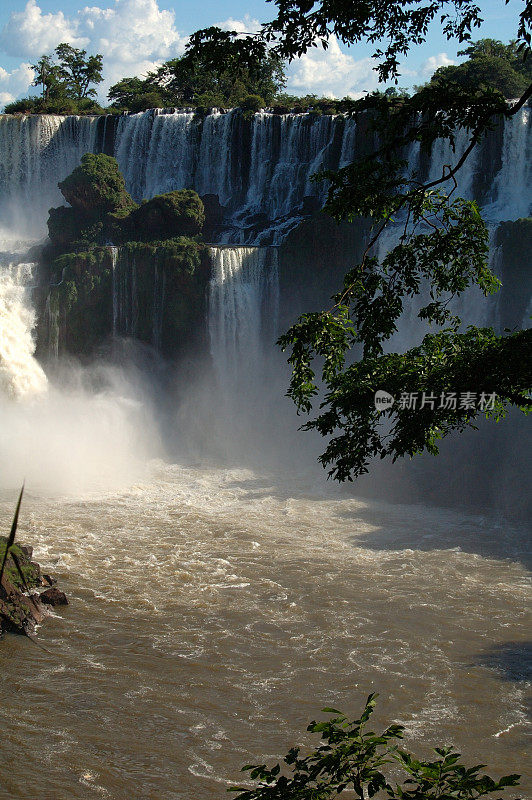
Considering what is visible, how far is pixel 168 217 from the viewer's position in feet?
80.1

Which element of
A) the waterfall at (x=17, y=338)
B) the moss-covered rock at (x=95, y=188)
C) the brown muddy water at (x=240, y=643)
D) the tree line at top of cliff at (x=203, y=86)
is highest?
the tree line at top of cliff at (x=203, y=86)

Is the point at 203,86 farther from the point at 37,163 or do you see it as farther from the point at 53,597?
the point at 53,597

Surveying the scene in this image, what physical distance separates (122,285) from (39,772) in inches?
659

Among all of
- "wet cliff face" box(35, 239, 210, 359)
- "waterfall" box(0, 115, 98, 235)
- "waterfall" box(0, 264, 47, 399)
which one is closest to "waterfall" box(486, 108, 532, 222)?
"wet cliff face" box(35, 239, 210, 359)

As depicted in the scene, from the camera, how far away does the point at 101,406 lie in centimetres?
2177

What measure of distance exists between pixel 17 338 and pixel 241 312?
6376 mm

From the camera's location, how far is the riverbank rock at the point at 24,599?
10.1m

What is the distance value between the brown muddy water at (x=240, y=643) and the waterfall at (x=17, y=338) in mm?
5767

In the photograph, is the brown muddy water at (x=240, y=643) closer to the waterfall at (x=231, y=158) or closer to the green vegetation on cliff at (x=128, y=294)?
the green vegetation on cliff at (x=128, y=294)

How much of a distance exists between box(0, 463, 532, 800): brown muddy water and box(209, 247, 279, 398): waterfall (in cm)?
749

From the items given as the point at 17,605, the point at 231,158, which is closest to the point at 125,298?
the point at 231,158

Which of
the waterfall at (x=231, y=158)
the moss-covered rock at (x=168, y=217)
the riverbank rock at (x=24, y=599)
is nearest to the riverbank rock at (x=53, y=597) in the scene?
the riverbank rock at (x=24, y=599)

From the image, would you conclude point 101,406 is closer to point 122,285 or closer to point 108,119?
point 122,285

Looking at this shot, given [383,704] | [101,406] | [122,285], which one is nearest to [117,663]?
[383,704]
